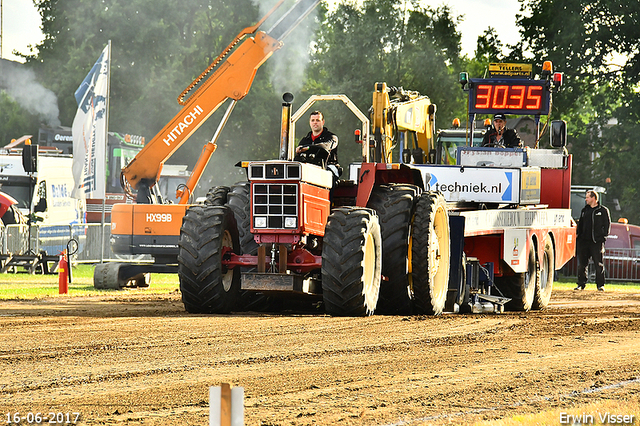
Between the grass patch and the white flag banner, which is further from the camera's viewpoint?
the white flag banner

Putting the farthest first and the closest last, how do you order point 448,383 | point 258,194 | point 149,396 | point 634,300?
point 634,300, point 258,194, point 448,383, point 149,396

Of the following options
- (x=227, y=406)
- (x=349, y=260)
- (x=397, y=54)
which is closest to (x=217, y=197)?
(x=349, y=260)

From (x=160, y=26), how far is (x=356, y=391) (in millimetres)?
52939

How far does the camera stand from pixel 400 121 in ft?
46.9

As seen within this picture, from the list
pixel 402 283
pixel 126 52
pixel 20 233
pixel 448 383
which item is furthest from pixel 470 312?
pixel 126 52

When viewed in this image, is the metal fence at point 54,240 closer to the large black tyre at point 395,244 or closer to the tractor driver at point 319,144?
the tractor driver at point 319,144

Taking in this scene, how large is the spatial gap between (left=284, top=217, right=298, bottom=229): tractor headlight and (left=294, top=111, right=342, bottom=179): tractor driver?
1.05 m

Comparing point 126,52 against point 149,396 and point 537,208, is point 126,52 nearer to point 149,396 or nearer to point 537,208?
point 537,208

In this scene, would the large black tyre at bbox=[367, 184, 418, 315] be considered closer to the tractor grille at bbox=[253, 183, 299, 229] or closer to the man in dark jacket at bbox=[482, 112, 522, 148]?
the tractor grille at bbox=[253, 183, 299, 229]

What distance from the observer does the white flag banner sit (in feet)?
67.5

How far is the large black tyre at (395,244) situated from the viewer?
460 inches

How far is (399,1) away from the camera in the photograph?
4312 cm

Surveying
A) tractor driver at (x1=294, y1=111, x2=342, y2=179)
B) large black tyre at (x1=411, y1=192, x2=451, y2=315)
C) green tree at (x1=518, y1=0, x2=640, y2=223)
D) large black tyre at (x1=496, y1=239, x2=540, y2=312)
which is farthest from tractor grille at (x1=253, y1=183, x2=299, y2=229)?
green tree at (x1=518, y1=0, x2=640, y2=223)

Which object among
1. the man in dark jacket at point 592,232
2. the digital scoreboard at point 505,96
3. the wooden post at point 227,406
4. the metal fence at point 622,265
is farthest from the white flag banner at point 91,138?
the wooden post at point 227,406
